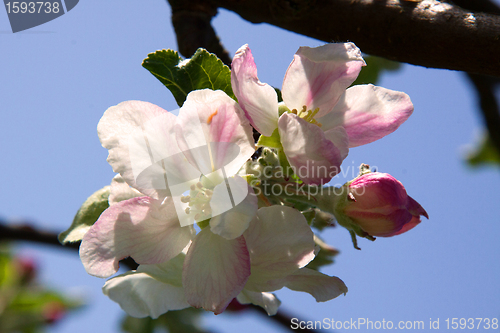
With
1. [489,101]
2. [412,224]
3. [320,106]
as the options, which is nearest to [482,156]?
[489,101]

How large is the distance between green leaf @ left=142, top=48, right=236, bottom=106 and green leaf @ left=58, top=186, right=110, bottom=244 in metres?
0.31

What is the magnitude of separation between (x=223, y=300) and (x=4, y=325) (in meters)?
3.18

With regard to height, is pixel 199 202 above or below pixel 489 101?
above

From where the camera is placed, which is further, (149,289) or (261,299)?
(261,299)

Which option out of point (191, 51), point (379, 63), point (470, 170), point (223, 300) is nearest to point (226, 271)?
point (223, 300)

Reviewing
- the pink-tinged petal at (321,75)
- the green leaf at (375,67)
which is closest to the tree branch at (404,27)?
the green leaf at (375,67)

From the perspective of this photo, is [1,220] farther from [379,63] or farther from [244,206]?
[379,63]

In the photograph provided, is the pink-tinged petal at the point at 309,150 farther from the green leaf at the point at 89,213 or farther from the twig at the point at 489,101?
the twig at the point at 489,101

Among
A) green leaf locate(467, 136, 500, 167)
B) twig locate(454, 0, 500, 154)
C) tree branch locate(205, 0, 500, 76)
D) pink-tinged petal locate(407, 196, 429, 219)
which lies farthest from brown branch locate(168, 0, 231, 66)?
green leaf locate(467, 136, 500, 167)

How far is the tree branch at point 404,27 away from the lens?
0.91 meters

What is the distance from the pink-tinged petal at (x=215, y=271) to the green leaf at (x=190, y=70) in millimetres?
340

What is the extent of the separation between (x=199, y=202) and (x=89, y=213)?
39 cm

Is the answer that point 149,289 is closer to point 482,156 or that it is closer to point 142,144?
point 142,144

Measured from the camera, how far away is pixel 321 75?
28.9 inches
